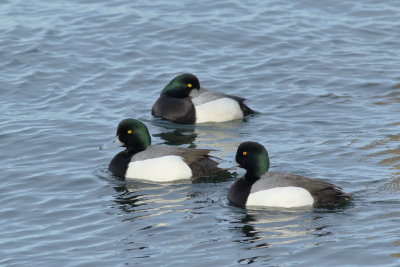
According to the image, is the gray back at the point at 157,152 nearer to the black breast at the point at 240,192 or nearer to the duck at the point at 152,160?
the duck at the point at 152,160

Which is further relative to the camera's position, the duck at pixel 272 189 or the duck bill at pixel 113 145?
the duck bill at pixel 113 145

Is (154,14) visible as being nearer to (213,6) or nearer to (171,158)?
(213,6)

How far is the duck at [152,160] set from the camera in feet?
45.9

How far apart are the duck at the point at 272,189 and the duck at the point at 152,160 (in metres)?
1.08

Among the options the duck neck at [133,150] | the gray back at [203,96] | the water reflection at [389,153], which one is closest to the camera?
the water reflection at [389,153]

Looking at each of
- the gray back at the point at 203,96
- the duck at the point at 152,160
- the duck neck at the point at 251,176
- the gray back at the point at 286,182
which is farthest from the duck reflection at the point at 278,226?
the gray back at the point at 203,96

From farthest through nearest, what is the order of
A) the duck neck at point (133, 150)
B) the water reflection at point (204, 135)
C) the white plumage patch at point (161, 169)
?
the water reflection at point (204, 135), the duck neck at point (133, 150), the white plumage patch at point (161, 169)

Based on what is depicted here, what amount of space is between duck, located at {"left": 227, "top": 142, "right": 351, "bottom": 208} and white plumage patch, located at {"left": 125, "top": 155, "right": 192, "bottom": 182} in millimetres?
1189

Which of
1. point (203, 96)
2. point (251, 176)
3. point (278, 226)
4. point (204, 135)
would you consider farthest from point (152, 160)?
point (203, 96)

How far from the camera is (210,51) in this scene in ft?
70.5

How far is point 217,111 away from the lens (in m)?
17.6

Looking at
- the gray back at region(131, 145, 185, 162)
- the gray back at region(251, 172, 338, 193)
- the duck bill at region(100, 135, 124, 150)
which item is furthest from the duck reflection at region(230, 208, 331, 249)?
the duck bill at region(100, 135, 124, 150)

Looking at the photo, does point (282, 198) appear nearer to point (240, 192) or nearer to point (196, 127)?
point (240, 192)

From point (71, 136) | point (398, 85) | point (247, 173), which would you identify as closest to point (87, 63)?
point (71, 136)
